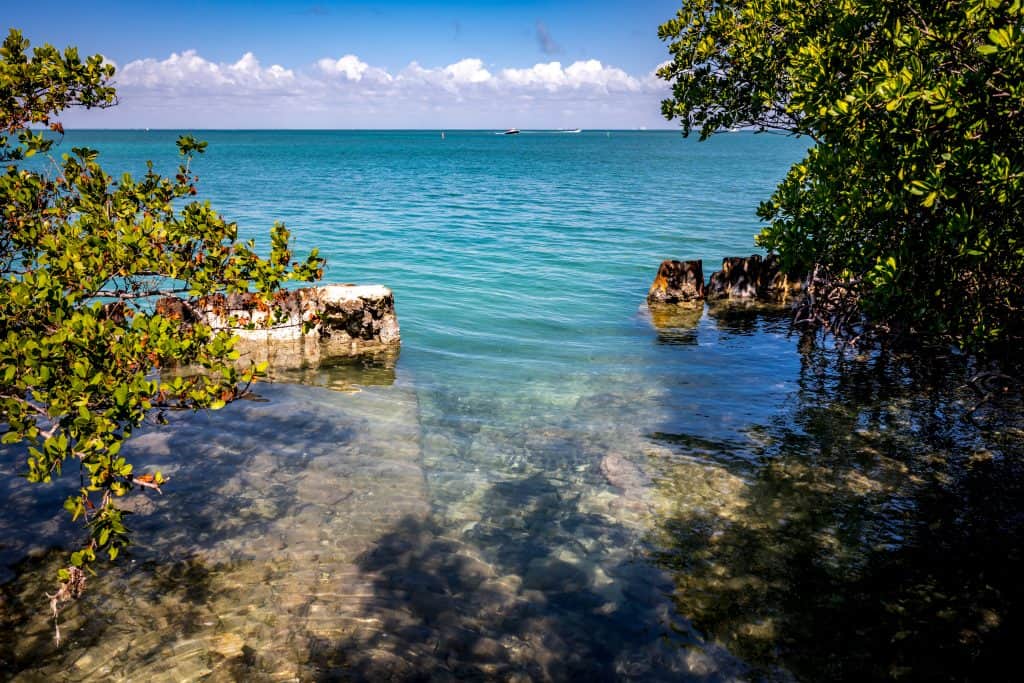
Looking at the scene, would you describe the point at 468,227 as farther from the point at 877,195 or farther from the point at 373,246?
the point at 877,195

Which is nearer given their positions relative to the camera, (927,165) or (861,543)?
(927,165)

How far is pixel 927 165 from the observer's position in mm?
8227

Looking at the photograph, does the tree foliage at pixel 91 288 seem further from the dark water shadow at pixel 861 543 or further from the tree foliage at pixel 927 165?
the tree foliage at pixel 927 165

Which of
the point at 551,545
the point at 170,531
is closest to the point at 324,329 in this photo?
the point at 170,531

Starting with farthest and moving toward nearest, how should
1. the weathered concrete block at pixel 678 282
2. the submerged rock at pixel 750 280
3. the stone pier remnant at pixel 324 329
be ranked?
the submerged rock at pixel 750 280 < the weathered concrete block at pixel 678 282 < the stone pier remnant at pixel 324 329

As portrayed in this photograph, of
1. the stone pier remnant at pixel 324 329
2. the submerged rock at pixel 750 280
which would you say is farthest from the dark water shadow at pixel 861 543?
the submerged rock at pixel 750 280

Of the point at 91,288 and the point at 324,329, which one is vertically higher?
the point at 91,288

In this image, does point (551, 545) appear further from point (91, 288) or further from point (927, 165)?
point (927, 165)

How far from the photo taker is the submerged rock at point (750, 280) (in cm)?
2397

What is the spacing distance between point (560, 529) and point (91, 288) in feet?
22.3

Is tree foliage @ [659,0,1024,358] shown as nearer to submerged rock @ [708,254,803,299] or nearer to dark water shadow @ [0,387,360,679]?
dark water shadow @ [0,387,360,679]

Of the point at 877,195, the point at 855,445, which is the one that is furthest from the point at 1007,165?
the point at 855,445

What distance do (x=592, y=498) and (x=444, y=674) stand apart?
13.7 feet

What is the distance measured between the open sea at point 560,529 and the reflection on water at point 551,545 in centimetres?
4
